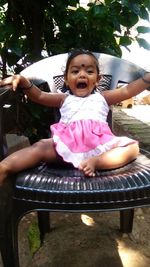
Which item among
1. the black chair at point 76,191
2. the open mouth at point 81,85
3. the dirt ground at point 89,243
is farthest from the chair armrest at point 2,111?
the dirt ground at point 89,243

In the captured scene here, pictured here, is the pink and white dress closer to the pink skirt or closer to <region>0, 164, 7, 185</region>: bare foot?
the pink skirt

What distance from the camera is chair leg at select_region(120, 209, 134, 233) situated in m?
2.12

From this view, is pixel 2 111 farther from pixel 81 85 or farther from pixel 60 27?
pixel 60 27

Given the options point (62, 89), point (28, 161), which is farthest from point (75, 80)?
point (28, 161)

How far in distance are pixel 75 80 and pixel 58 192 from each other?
70cm

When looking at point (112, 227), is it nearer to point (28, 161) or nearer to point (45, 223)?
point (45, 223)

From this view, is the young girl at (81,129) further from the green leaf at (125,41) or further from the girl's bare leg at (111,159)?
the green leaf at (125,41)

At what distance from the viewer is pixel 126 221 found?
7.04 ft

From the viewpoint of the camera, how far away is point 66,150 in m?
1.69

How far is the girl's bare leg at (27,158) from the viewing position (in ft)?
4.99

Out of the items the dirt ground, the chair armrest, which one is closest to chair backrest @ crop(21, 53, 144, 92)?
the chair armrest

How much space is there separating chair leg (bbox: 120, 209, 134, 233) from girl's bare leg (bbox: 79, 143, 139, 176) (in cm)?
54

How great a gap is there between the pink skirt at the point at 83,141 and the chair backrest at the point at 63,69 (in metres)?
0.41

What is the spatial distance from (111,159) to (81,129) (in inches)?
10.6
